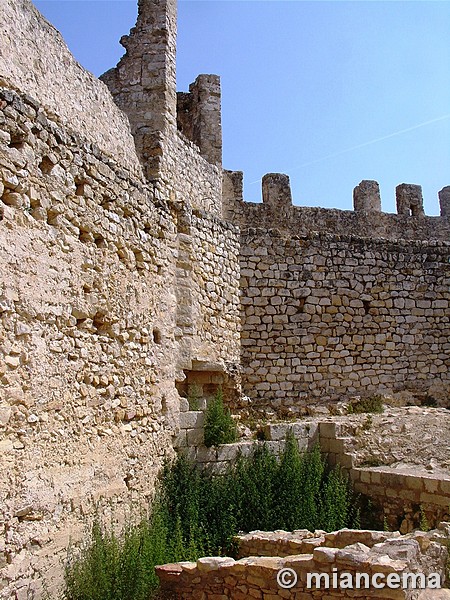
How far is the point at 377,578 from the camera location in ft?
17.4

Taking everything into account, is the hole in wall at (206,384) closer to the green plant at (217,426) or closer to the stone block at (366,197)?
the green plant at (217,426)

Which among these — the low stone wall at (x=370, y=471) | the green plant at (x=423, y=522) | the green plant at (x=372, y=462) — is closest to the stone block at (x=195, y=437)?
the low stone wall at (x=370, y=471)

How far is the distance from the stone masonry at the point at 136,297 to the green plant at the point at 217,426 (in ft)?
1.60

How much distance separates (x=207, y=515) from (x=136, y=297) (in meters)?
2.98

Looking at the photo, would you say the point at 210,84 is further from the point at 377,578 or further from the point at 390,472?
the point at 377,578

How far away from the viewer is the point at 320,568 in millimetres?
5664

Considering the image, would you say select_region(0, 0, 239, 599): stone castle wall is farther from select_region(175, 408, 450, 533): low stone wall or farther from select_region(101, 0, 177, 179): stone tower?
select_region(101, 0, 177, 179): stone tower

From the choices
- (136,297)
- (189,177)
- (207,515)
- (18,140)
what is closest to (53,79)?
(18,140)

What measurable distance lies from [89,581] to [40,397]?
1832 millimetres

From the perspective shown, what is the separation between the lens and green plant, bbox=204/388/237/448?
28.2ft

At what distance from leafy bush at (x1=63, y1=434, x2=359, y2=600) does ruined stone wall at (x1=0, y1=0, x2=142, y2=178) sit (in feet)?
16.0

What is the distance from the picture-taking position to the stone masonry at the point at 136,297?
5.53 metres

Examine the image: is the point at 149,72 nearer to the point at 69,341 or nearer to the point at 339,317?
the point at 339,317

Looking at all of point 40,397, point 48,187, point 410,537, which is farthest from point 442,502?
point 48,187
